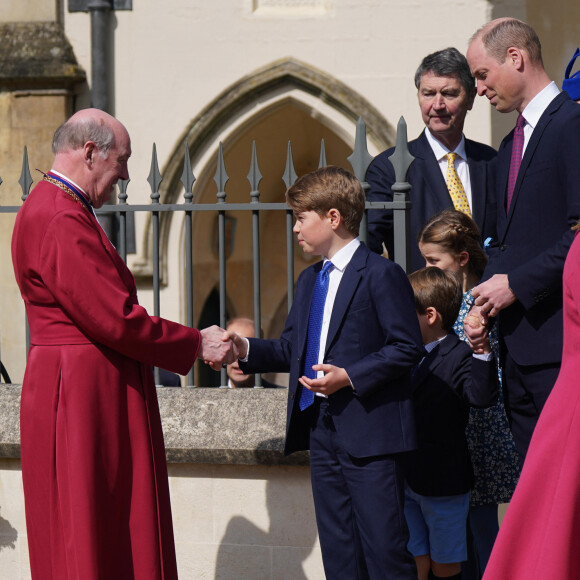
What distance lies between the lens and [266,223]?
45.5ft

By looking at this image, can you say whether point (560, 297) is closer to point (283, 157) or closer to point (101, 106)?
point (101, 106)

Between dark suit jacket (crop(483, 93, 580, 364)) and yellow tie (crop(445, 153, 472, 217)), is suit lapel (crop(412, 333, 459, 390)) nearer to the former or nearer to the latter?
dark suit jacket (crop(483, 93, 580, 364))

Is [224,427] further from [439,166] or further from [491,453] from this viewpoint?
[439,166]

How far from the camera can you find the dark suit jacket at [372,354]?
3965 millimetres

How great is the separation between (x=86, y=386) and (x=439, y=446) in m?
1.34

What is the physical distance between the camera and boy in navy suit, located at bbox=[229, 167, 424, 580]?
13.1 feet

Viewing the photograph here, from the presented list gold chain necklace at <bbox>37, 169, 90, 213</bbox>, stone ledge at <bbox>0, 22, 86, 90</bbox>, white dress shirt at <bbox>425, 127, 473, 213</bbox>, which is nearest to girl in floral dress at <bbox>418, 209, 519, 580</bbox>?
white dress shirt at <bbox>425, 127, 473, 213</bbox>

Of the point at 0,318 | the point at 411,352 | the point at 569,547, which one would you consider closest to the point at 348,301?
the point at 411,352

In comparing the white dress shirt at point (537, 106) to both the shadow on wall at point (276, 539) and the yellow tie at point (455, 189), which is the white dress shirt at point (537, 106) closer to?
the yellow tie at point (455, 189)

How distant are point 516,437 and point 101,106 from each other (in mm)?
8121

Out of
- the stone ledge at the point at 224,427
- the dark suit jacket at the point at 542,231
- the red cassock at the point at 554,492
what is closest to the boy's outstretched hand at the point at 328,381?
the dark suit jacket at the point at 542,231

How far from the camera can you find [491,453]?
4645 mm

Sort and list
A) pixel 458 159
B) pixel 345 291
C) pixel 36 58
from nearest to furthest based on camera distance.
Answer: pixel 345 291 < pixel 458 159 < pixel 36 58

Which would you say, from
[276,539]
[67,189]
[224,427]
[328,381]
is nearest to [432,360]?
[328,381]
